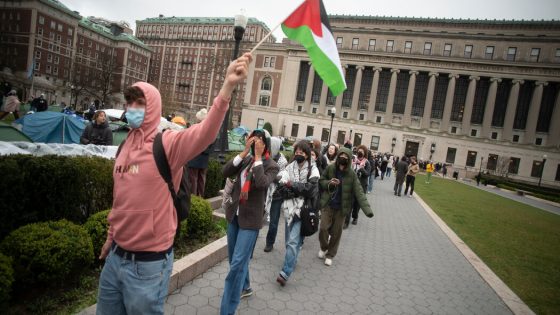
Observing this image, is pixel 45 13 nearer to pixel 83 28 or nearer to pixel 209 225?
pixel 83 28

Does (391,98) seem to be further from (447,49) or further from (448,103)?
(447,49)

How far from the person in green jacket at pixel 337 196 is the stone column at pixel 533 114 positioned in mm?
65510

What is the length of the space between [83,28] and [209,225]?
103 metres

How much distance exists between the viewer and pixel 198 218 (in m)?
5.83

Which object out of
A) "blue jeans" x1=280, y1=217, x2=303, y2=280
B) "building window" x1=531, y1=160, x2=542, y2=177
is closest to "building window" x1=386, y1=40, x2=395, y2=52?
"building window" x1=531, y1=160, x2=542, y2=177

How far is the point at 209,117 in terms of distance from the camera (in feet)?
6.38

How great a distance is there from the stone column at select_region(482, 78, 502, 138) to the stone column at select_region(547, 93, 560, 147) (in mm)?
Answer: 9087

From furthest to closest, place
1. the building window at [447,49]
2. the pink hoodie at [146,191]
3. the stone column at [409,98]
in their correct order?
the building window at [447,49]
the stone column at [409,98]
the pink hoodie at [146,191]

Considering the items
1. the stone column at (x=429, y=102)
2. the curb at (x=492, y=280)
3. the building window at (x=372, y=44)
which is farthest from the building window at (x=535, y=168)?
the curb at (x=492, y=280)

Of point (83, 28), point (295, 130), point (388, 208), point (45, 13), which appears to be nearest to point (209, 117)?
point (388, 208)

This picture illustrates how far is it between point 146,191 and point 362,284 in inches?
188

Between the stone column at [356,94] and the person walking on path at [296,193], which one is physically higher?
the stone column at [356,94]

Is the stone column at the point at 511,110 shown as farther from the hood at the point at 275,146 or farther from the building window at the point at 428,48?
the hood at the point at 275,146

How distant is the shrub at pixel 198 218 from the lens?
5.78 metres
